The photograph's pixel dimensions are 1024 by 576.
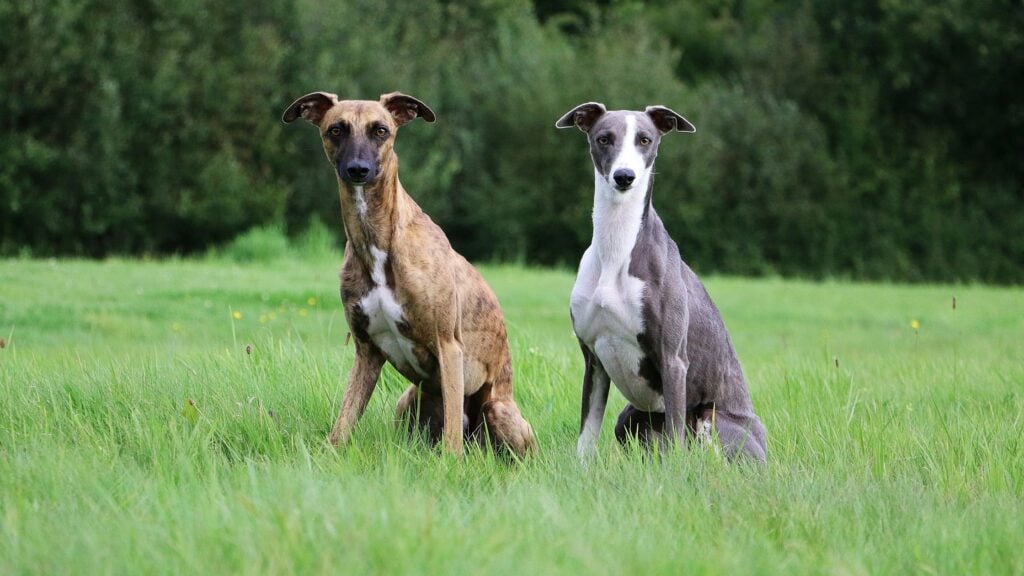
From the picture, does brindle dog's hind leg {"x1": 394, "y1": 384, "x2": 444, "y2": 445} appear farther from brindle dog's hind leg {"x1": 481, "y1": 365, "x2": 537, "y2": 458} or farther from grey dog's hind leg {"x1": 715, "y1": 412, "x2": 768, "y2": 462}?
grey dog's hind leg {"x1": 715, "y1": 412, "x2": 768, "y2": 462}

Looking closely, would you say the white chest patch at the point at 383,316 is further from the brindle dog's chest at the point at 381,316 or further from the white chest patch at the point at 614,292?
the white chest patch at the point at 614,292

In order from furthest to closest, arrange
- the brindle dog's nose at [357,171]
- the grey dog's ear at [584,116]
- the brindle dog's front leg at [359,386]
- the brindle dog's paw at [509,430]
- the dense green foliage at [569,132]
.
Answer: the dense green foliage at [569,132], the grey dog's ear at [584,116], the brindle dog's paw at [509,430], the brindle dog's front leg at [359,386], the brindle dog's nose at [357,171]

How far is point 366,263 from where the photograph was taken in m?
5.36

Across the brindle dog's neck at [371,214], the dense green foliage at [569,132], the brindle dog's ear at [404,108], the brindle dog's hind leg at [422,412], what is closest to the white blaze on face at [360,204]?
the brindle dog's neck at [371,214]

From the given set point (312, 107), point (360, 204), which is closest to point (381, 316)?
point (360, 204)

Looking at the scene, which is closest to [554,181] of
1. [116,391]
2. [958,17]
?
[958,17]

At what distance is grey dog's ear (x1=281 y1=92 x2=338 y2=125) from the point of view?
18.6 feet

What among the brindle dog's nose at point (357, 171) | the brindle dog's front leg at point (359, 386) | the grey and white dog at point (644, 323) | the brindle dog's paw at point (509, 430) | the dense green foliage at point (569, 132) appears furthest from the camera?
the dense green foliage at point (569, 132)

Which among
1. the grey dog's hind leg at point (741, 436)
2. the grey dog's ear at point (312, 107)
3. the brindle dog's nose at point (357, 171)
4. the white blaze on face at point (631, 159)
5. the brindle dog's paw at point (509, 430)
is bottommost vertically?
the brindle dog's paw at point (509, 430)

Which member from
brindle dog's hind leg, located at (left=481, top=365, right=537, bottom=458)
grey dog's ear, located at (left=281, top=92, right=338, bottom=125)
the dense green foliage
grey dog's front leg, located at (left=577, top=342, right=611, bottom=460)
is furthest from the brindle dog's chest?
the dense green foliage

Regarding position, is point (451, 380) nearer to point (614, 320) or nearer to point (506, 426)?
point (506, 426)

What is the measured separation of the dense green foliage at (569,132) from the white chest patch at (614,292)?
54.9 ft

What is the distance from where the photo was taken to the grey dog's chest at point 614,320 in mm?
5305

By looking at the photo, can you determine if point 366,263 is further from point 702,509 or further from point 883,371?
point 883,371
